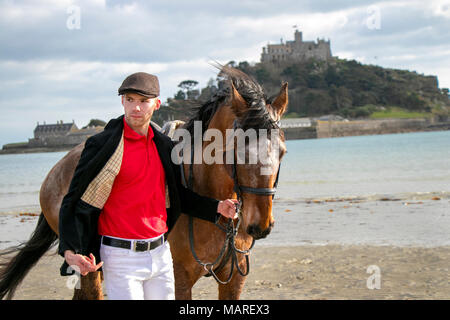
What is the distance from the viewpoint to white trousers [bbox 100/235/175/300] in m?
2.37

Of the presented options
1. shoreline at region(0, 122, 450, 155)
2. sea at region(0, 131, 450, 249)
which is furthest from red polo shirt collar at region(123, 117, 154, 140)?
shoreline at region(0, 122, 450, 155)

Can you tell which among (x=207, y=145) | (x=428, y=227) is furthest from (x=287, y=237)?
(x=207, y=145)

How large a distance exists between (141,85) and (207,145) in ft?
2.63

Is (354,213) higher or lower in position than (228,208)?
lower

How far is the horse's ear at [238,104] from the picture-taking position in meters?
2.80

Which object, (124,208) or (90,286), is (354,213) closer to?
(90,286)

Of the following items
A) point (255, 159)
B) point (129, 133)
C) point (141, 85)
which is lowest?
point (255, 159)

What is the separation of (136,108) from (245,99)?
0.74 meters

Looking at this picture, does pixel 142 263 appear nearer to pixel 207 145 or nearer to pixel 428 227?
pixel 207 145

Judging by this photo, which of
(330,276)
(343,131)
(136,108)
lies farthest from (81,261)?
(343,131)

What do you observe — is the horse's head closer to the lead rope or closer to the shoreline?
the lead rope

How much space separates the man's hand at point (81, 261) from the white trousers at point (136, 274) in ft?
0.37

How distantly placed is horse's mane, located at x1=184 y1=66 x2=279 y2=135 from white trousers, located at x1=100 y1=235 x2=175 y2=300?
91cm

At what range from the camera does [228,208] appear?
2818mm
